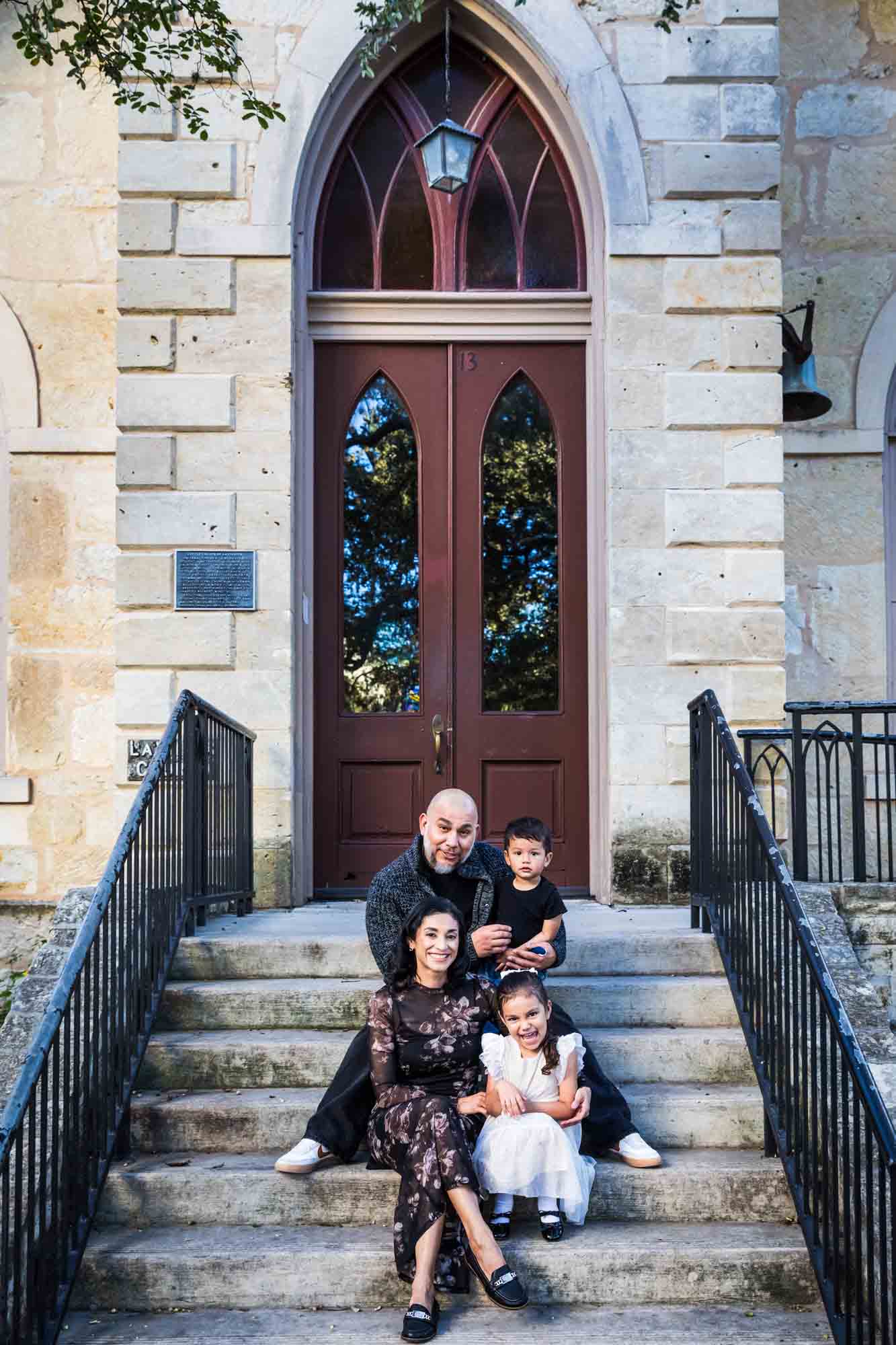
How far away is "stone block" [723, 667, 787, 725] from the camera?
7.06m

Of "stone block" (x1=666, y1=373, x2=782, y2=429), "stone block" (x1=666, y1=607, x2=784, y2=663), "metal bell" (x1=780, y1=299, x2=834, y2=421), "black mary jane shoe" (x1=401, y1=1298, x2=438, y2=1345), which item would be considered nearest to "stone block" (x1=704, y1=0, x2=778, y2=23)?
"metal bell" (x1=780, y1=299, x2=834, y2=421)

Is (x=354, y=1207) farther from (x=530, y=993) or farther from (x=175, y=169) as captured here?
(x=175, y=169)

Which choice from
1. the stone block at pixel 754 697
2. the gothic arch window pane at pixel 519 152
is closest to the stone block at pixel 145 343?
the gothic arch window pane at pixel 519 152

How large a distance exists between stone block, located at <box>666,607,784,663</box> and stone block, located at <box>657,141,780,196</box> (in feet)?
7.43

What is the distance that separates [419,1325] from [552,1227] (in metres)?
0.57

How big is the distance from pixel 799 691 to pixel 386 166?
3.95 metres

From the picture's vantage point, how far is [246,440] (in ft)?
23.4

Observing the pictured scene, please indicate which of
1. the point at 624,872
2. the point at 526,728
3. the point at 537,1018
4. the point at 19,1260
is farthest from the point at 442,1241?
the point at 526,728

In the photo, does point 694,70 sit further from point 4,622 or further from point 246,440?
point 4,622

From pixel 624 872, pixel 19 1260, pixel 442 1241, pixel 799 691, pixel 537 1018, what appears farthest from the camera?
pixel 799 691

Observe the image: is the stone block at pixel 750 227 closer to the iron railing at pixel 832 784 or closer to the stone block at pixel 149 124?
the iron railing at pixel 832 784

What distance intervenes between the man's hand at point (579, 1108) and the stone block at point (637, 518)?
3.45 m

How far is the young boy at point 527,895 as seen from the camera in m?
5.02

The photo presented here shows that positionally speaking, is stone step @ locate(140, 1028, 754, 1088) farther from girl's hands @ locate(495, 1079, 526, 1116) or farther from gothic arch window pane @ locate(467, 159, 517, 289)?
gothic arch window pane @ locate(467, 159, 517, 289)
